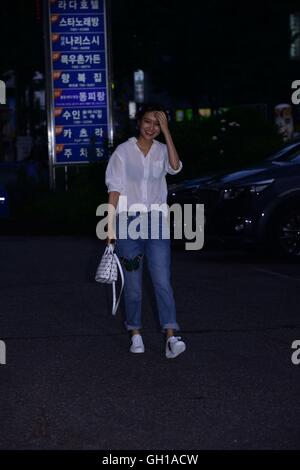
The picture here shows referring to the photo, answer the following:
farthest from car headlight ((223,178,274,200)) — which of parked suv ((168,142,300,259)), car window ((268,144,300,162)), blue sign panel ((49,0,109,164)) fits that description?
blue sign panel ((49,0,109,164))

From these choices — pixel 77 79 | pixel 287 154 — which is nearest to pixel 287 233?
pixel 287 154

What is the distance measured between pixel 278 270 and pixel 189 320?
14.0 ft

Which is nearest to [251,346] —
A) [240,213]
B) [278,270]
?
[278,270]

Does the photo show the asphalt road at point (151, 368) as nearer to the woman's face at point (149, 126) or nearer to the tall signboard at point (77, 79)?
the woman's face at point (149, 126)

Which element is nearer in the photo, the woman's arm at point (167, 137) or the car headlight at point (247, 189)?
the woman's arm at point (167, 137)

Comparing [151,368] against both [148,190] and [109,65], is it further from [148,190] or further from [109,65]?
[109,65]

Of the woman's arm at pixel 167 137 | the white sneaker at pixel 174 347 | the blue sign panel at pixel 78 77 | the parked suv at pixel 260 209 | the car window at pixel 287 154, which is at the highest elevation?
Answer: the blue sign panel at pixel 78 77

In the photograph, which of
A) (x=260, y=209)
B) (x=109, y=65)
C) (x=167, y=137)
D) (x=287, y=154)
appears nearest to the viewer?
(x=167, y=137)

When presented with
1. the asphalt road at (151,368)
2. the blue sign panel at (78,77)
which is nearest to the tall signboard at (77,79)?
the blue sign panel at (78,77)

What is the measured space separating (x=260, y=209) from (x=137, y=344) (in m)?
6.87

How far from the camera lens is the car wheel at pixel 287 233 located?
15953 mm

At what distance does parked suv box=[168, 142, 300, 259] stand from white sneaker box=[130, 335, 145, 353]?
6758 millimetres

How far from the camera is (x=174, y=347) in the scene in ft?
29.5

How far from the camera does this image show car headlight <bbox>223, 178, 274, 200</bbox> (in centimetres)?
1597
